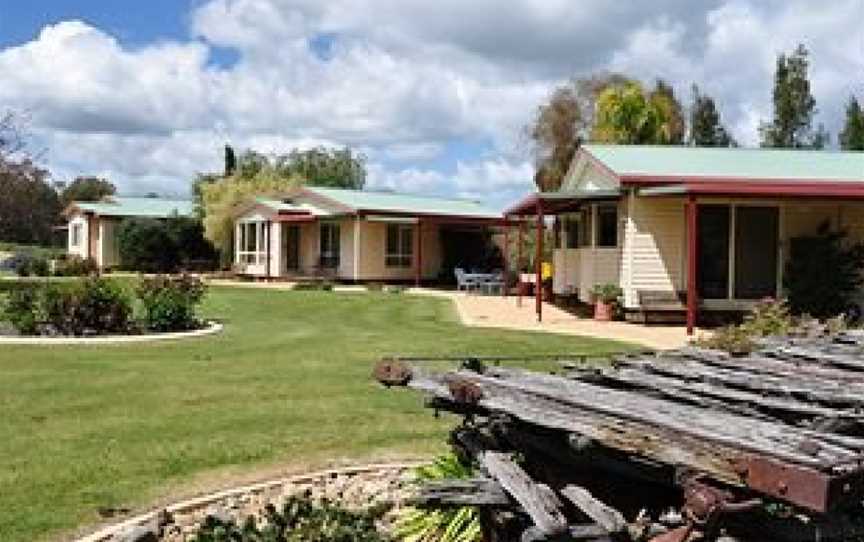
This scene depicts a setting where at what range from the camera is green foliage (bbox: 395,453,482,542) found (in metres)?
6.49

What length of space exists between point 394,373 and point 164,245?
48.8 meters

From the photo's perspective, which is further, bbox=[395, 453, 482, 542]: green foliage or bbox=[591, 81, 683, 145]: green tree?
bbox=[591, 81, 683, 145]: green tree

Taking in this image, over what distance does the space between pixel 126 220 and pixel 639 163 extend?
34.4 metres

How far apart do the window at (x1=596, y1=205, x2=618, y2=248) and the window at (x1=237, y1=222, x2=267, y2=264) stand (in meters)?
22.8

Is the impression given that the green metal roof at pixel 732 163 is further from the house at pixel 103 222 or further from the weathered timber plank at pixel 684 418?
the house at pixel 103 222

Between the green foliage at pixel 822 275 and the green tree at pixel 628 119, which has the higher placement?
the green tree at pixel 628 119

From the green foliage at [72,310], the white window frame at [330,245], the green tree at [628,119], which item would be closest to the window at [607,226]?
the green foliage at [72,310]

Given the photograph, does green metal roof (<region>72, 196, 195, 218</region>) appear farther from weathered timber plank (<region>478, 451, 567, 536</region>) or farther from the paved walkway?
weathered timber plank (<region>478, 451, 567, 536</region>)

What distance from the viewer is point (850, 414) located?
16.1ft

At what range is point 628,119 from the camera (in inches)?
2093

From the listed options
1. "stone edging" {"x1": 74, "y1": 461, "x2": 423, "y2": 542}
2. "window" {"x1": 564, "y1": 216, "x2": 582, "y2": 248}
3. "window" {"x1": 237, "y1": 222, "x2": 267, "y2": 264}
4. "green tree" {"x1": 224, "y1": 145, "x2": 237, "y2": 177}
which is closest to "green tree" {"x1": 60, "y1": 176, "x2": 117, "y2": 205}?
"green tree" {"x1": 224, "y1": 145, "x2": 237, "y2": 177}

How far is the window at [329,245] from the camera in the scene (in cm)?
4394

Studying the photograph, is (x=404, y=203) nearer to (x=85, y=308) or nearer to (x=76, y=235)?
(x=76, y=235)

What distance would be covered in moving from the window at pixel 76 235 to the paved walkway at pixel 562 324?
34490mm
